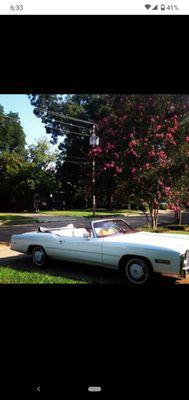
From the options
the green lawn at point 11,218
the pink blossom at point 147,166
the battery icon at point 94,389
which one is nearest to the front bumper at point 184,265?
the battery icon at point 94,389

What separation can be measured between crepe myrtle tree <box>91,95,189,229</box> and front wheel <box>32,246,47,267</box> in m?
1.98

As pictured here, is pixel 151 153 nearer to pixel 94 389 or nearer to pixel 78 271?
pixel 78 271

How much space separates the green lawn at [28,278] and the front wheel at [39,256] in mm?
285

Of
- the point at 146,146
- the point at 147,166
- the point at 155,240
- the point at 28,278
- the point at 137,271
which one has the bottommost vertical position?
the point at 28,278

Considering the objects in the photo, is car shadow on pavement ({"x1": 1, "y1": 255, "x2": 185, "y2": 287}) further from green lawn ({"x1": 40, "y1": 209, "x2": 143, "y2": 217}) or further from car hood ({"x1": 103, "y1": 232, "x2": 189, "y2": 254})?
green lawn ({"x1": 40, "y1": 209, "x2": 143, "y2": 217})

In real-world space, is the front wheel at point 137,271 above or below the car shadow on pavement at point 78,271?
above

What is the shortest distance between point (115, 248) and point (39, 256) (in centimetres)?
150

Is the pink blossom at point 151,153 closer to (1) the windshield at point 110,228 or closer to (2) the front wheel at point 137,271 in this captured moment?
(1) the windshield at point 110,228

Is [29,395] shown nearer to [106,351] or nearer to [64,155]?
[106,351]

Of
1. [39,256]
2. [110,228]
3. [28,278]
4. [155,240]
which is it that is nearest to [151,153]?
[110,228]

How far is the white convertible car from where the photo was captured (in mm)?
3686

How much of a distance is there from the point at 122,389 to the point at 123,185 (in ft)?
14.8

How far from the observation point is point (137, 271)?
389 centimetres

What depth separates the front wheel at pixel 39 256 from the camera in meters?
4.88
